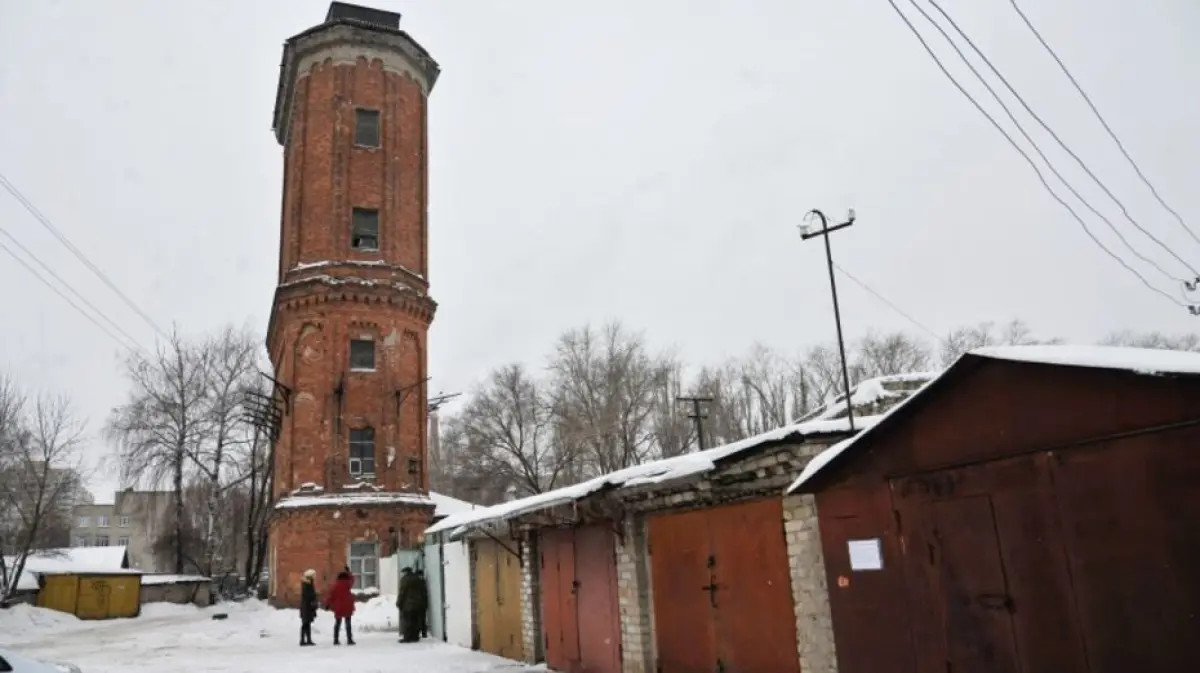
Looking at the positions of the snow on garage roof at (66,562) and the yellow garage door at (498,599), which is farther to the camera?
the snow on garage roof at (66,562)

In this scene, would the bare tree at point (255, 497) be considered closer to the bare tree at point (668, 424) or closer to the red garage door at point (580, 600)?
the bare tree at point (668, 424)

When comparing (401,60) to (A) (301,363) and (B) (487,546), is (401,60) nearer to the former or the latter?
(A) (301,363)

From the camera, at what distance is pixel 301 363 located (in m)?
28.8

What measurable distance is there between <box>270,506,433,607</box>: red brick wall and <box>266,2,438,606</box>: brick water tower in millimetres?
A: 42

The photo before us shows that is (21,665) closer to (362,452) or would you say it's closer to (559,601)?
(559,601)

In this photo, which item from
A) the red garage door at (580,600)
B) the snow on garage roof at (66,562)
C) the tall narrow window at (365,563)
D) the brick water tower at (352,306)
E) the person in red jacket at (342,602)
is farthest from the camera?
the snow on garage roof at (66,562)

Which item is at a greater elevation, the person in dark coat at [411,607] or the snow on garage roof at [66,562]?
the snow on garage roof at [66,562]

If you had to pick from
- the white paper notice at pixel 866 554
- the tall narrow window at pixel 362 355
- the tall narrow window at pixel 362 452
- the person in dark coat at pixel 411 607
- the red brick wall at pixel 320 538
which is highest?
the tall narrow window at pixel 362 355

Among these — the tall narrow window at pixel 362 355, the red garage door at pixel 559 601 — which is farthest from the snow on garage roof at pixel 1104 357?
the tall narrow window at pixel 362 355

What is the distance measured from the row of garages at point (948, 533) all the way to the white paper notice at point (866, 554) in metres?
0.01

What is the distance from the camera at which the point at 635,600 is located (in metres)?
10.5

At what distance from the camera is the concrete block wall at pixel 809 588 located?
7625mm

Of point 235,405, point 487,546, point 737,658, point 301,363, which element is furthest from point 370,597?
point 737,658

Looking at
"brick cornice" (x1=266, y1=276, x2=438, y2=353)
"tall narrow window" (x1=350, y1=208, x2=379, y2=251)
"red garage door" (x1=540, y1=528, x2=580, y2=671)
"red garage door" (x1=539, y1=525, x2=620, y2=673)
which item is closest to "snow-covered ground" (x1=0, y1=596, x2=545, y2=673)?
"red garage door" (x1=540, y1=528, x2=580, y2=671)
